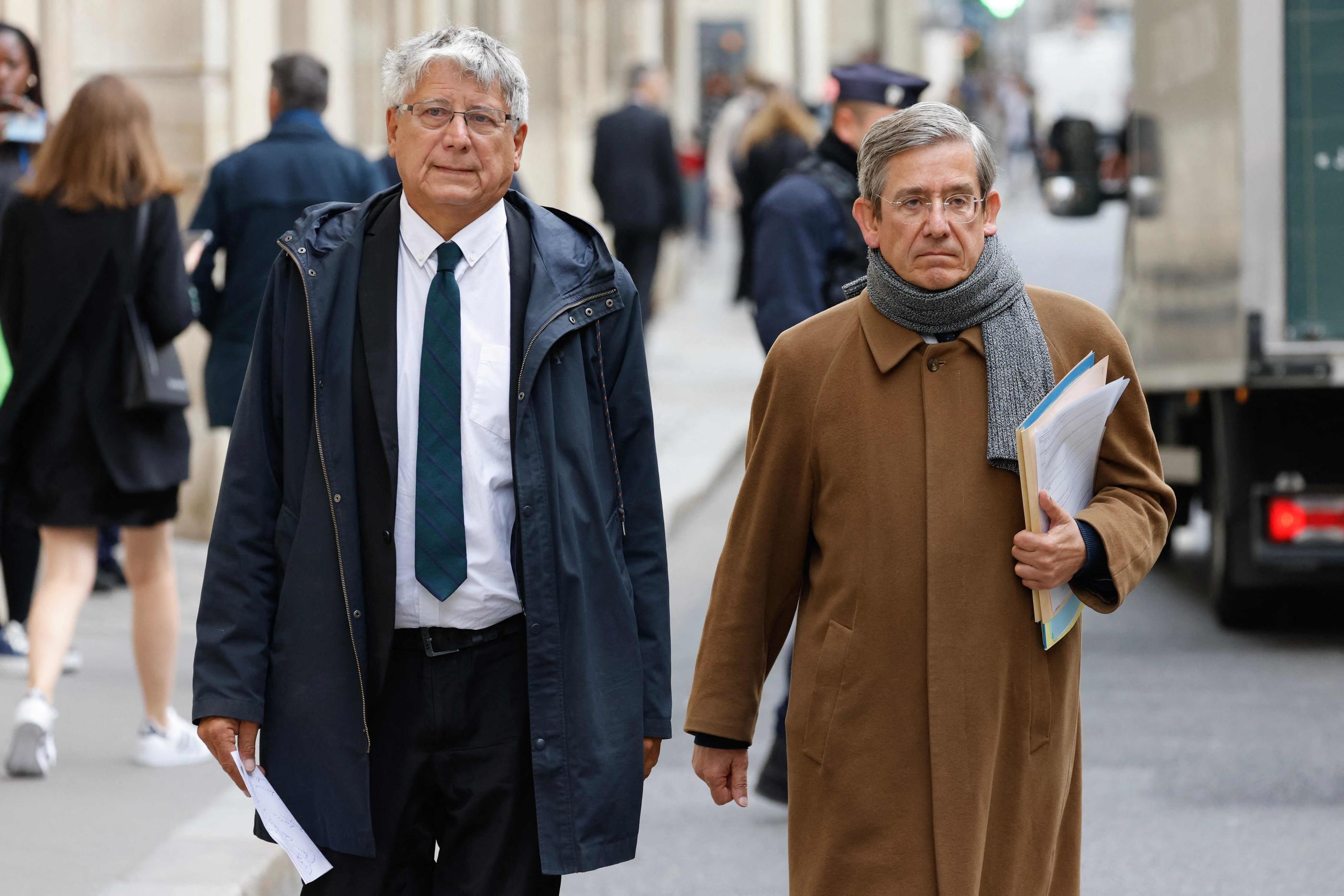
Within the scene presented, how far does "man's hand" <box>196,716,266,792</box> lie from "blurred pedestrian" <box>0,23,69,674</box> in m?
3.50

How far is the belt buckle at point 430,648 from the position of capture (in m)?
3.32

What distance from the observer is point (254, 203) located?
24.0 ft

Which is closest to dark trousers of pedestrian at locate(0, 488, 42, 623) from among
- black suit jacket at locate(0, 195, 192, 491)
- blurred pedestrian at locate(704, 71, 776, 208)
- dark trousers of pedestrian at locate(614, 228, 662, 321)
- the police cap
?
black suit jacket at locate(0, 195, 192, 491)

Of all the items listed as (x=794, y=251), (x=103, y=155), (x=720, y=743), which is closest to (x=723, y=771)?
(x=720, y=743)

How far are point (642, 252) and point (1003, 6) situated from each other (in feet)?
17.8

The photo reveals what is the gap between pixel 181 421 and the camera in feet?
20.2

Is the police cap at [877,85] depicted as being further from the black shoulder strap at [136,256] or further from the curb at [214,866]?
the curb at [214,866]

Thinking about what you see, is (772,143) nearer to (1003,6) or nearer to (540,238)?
(1003,6)

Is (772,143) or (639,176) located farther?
(772,143)

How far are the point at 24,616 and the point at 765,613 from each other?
463cm

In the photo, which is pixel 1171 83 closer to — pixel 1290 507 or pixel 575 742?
pixel 1290 507

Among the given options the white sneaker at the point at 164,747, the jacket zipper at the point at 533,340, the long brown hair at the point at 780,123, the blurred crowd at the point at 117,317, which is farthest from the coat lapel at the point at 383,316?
the long brown hair at the point at 780,123

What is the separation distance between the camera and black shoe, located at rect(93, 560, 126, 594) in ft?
28.6

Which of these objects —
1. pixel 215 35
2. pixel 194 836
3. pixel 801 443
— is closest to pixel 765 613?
pixel 801 443
